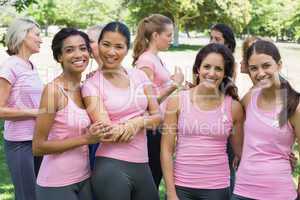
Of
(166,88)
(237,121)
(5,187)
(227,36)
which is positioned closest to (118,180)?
(237,121)

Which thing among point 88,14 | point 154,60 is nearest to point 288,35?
point 88,14

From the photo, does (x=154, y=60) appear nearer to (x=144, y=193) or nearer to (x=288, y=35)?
(x=144, y=193)

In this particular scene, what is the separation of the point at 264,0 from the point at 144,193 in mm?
55918

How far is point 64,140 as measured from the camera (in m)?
2.58

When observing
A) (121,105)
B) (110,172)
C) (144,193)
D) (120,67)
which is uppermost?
(120,67)

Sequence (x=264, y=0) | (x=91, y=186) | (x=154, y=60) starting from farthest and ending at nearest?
(x=264, y=0)
(x=154, y=60)
(x=91, y=186)

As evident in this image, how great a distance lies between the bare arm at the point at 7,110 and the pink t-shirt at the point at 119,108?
33.4 inches

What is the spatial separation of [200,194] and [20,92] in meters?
1.67

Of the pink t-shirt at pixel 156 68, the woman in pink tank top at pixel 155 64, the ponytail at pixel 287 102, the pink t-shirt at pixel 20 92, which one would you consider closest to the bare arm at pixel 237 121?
the ponytail at pixel 287 102

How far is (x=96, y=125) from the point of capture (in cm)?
253

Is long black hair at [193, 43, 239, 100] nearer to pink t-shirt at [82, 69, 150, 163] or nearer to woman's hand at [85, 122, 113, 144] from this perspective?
pink t-shirt at [82, 69, 150, 163]

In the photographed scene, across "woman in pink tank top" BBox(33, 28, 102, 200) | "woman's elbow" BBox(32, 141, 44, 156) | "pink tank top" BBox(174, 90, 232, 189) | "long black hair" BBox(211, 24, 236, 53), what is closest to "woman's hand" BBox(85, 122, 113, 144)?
"woman in pink tank top" BBox(33, 28, 102, 200)

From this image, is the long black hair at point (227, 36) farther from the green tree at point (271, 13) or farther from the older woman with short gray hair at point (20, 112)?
the green tree at point (271, 13)

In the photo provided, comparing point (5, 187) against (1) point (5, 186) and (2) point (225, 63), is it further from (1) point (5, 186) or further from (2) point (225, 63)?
(2) point (225, 63)
